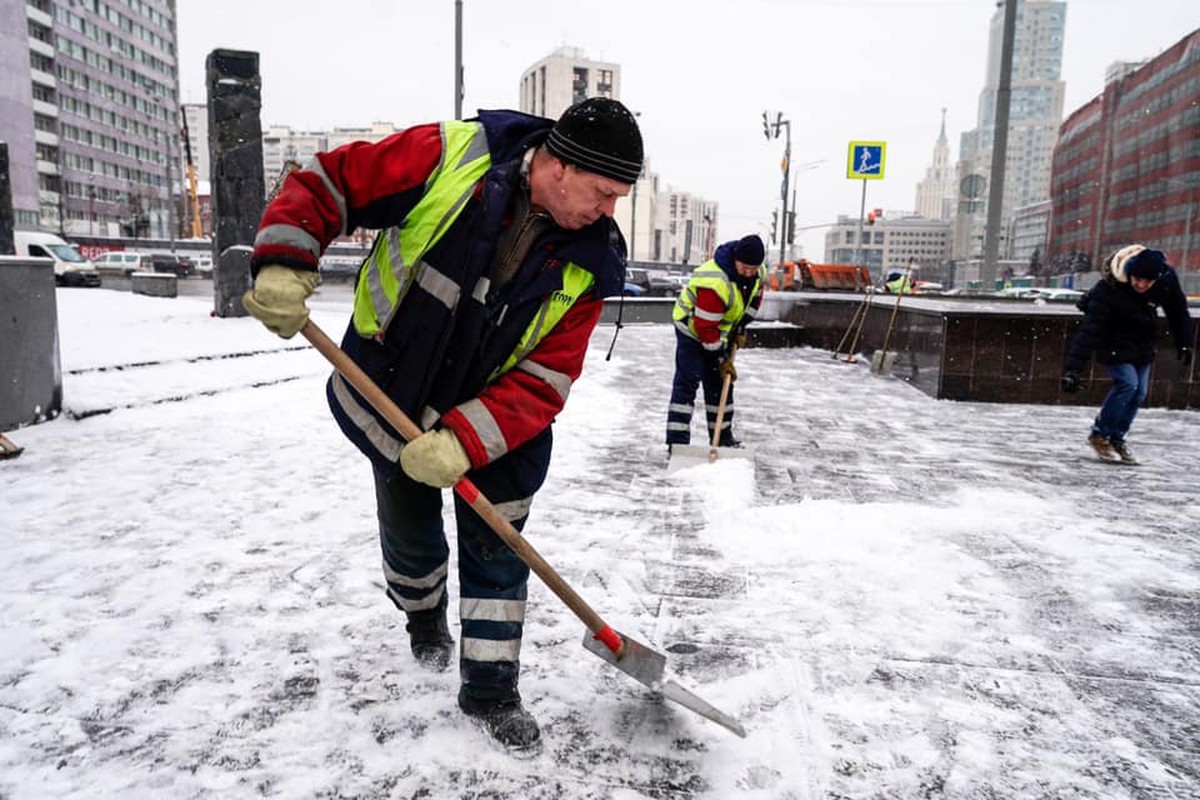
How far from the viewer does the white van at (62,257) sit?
2203 centimetres

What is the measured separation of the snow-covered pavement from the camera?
2135 millimetres

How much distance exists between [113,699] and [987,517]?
3946 mm

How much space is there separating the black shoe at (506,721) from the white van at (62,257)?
Answer: 23637 millimetres

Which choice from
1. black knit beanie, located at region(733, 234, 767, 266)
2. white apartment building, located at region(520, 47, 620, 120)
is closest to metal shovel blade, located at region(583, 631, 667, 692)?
black knit beanie, located at region(733, 234, 767, 266)

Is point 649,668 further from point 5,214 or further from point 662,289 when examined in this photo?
point 662,289

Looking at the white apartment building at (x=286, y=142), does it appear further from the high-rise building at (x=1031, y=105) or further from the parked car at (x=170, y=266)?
the high-rise building at (x=1031, y=105)

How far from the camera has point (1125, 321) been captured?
581cm

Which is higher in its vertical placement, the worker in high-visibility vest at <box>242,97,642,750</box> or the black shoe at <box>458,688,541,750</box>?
the worker in high-visibility vest at <box>242,97,642,750</box>

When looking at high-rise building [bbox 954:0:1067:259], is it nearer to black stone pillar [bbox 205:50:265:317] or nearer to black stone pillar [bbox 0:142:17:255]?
black stone pillar [bbox 205:50:265:317]

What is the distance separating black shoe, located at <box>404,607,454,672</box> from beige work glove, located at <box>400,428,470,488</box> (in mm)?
709

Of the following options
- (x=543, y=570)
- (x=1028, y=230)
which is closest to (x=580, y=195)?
Answer: (x=543, y=570)

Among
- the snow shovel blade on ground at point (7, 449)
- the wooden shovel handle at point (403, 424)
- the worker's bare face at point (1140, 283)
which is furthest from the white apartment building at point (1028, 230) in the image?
the wooden shovel handle at point (403, 424)

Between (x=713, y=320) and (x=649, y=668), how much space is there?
3.23 meters

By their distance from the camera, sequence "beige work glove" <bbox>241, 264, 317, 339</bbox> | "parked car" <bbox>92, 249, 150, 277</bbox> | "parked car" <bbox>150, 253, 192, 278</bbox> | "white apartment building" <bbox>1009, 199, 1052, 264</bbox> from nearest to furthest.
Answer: "beige work glove" <bbox>241, 264, 317, 339</bbox>
"parked car" <bbox>92, 249, 150, 277</bbox>
"parked car" <bbox>150, 253, 192, 278</bbox>
"white apartment building" <bbox>1009, 199, 1052, 264</bbox>
